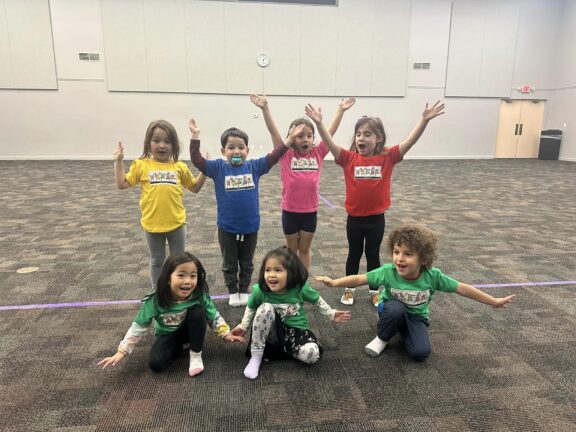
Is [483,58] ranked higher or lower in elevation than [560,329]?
higher

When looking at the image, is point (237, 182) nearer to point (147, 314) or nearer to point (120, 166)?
point (120, 166)

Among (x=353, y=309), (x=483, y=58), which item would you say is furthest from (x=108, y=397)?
(x=483, y=58)

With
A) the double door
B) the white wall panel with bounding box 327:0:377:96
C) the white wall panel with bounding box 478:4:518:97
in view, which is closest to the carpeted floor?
the white wall panel with bounding box 327:0:377:96

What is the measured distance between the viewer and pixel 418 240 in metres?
2.11

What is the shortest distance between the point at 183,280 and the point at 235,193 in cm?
85

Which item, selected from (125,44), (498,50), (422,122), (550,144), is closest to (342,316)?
(422,122)

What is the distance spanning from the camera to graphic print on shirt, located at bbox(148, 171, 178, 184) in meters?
2.61

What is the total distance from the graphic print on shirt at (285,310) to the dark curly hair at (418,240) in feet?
2.11

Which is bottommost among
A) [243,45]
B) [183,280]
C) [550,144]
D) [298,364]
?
[298,364]

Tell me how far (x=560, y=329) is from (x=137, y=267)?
3179 mm

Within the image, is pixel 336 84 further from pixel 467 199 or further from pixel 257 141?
pixel 467 199

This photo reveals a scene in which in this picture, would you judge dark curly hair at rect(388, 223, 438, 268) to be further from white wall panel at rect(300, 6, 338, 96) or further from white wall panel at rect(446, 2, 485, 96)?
white wall panel at rect(446, 2, 485, 96)

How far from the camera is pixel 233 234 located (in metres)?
2.74

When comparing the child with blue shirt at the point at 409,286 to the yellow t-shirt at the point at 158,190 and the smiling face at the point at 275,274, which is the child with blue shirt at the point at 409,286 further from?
the yellow t-shirt at the point at 158,190
